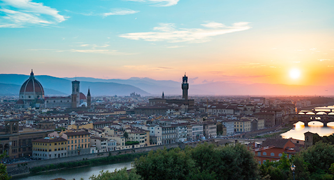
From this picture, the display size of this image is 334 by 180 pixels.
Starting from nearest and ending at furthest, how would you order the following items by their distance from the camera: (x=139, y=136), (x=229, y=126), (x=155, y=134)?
1. (x=139, y=136)
2. (x=155, y=134)
3. (x=229, y=126)

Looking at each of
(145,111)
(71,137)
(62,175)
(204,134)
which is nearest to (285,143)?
(62,175)

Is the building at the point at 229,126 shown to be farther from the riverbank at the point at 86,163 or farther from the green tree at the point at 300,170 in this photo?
the green tree at the point at 300,170

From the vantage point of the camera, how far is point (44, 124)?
36688 millimetres

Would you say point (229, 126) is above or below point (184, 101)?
below

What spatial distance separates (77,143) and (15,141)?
181 inches

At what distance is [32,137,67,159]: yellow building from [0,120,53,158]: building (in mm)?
844

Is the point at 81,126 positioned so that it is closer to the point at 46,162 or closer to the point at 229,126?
the point at 46,162

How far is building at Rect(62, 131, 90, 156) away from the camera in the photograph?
28406 mm

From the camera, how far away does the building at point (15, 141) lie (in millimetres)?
27303

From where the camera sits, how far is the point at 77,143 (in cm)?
2895

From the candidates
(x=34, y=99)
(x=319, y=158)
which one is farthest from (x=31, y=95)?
(x=319, y=158)

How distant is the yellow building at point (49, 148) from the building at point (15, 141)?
0.84m

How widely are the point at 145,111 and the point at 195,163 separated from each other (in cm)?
5523

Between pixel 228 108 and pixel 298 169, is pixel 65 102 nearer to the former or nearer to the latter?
pixel 228 108
